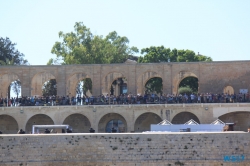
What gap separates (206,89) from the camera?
Result: 4953 centimetres

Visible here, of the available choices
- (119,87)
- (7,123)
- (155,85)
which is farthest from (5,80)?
(155,85)

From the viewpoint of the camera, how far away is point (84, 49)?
61.2 meters

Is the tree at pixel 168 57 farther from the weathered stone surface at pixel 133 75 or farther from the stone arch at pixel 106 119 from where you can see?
the stone arch at pixel 106 119

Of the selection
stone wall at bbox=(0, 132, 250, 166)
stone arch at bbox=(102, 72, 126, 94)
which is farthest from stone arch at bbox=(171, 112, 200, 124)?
stone wall at bbox=(0, 132, 250, 166)

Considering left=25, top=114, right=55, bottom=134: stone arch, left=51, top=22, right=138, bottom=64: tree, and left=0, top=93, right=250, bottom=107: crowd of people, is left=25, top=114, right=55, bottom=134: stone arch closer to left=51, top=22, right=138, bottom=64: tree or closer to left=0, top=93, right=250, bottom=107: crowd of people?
left=0, top=93, right=250, bottom=107: crowd of people

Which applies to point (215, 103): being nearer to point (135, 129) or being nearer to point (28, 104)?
point (135, 129)

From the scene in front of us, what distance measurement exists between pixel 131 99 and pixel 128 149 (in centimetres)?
1339

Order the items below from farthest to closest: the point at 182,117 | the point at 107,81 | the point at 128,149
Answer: the point at 107,81
the point at 182,117
the point at 128,149

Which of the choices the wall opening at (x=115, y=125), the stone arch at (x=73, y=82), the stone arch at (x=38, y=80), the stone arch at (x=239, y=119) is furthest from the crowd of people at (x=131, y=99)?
the stone arch at (x=38, y=80)

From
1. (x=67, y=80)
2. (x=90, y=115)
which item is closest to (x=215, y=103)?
(x=90, y=115)

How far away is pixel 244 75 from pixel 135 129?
974 cm

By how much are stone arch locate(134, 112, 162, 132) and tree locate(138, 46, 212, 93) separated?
53.3 ft

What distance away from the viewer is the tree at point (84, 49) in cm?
6141

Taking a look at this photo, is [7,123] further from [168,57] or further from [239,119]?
[168,57]
